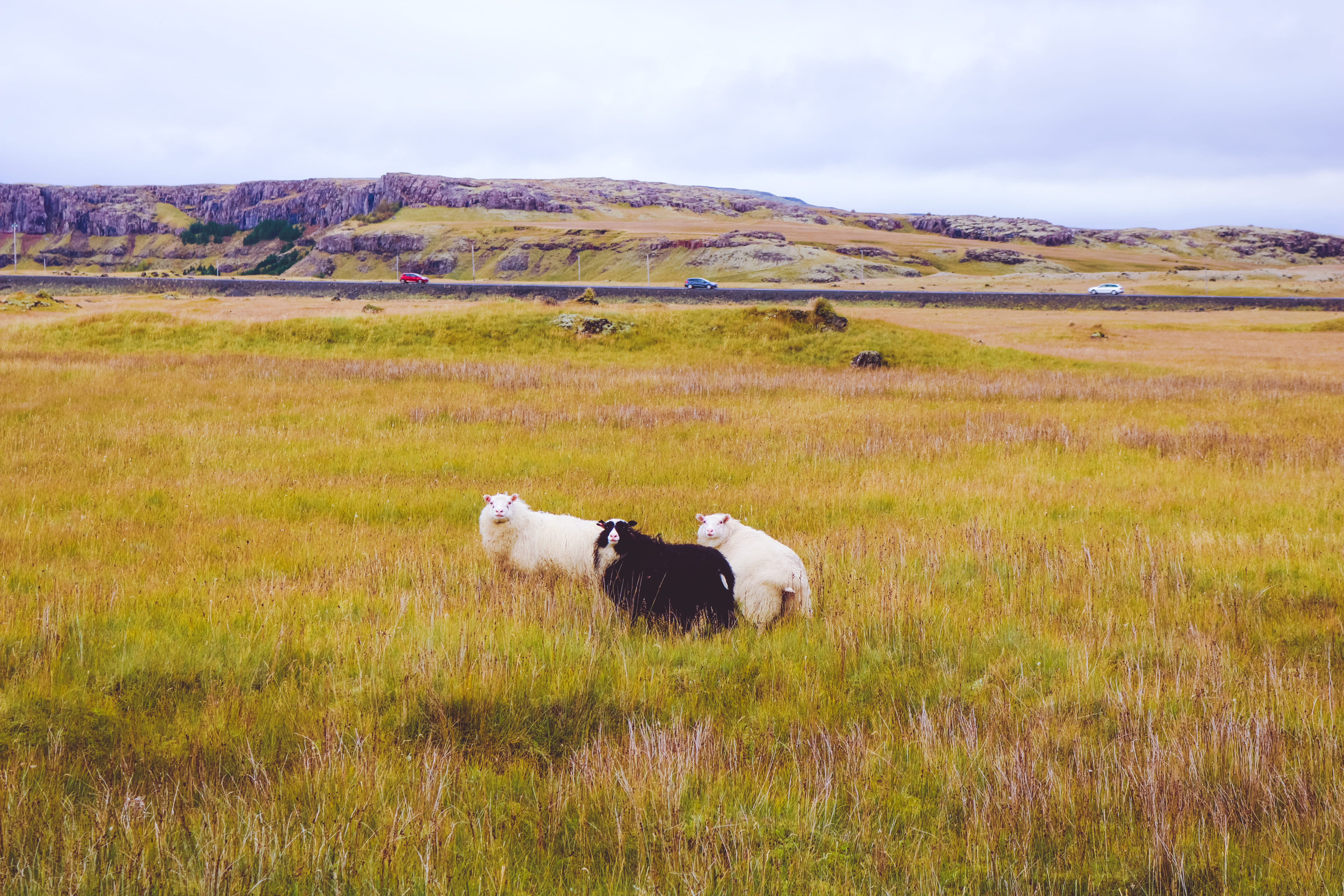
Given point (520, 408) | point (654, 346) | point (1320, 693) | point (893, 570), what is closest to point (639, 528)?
point (893, 570)

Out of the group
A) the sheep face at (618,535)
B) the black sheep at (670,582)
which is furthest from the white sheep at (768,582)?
the sheep face at (618,535)

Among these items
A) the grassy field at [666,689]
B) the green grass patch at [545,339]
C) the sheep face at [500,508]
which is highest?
the green grass patch at [545,339]

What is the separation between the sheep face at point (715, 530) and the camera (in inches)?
286

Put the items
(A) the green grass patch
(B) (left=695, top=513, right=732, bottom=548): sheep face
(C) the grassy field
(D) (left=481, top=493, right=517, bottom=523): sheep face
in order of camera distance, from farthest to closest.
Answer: (A) the green grass patch → (D) (left=481, top=493, right=517, bottom=523): sheep face → (B) (left=695, top=513, right=732, bottom=548): sheep face → (C) the grassy field

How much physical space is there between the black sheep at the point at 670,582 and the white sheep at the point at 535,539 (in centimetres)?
92

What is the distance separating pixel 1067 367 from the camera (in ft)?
104

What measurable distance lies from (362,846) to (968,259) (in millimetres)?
191689

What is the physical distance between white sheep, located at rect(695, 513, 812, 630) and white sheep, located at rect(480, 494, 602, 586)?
1421 mm

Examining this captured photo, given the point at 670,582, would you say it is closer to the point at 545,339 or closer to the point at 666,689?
the point at 666,689

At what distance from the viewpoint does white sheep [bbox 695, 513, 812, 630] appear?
6.26 metres

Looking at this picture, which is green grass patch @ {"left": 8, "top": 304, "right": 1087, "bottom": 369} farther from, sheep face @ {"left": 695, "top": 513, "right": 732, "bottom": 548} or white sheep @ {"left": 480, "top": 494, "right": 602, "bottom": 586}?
sheep face @ {"left": 695, "top": 513, "right": 732, "bottom": 548}

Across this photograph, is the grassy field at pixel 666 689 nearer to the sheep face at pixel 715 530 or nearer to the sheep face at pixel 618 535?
the sheep face at pixel 618 535

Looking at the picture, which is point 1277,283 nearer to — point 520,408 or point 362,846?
point 520,408

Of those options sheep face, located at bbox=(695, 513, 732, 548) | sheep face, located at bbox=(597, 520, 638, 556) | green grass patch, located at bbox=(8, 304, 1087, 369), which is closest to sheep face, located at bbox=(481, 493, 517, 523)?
A: sheep face, located at bbox=(597, 520, 638, 556)
